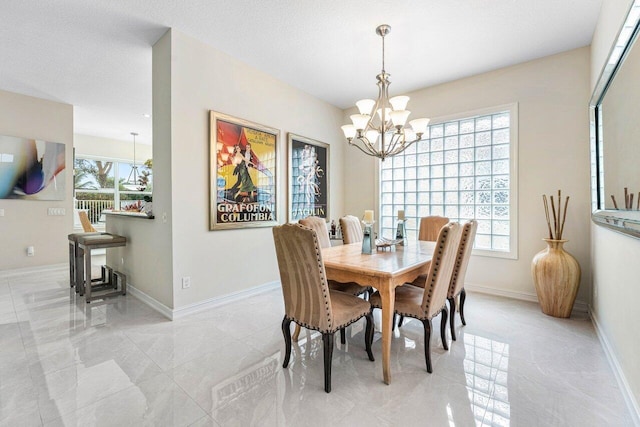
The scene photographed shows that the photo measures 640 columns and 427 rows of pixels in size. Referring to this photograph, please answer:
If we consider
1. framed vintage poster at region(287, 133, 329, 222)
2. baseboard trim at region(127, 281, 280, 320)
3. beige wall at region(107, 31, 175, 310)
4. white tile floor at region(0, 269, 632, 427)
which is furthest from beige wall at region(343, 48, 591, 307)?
beige wall at region(107, 31, 175, 310)

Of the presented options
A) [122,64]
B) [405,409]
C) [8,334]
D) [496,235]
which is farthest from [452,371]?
[122,64]

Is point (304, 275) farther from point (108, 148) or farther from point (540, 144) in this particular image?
point (108, 148)

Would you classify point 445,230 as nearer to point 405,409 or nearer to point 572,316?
point 405,409

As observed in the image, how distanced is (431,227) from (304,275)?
2195 millimetres

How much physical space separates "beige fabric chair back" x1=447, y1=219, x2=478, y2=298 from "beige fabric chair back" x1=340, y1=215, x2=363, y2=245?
46.4 inches

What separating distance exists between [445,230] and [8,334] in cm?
360

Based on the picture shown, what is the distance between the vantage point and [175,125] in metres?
2.82

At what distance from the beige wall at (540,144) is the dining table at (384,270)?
160 cm

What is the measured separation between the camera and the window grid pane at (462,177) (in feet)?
11.8

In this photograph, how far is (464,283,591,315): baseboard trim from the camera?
118 inches

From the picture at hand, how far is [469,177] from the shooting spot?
383 centimetres

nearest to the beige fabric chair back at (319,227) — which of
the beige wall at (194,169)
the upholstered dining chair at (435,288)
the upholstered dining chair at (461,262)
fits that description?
the beige wall at (194,169)

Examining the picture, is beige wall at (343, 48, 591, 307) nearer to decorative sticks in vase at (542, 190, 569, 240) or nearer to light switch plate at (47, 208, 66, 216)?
decorative sticks in vase at (542, 190, 569, 240)

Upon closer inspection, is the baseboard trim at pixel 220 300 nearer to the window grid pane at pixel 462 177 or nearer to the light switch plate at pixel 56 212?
the window grid pane at pixel 462 177
